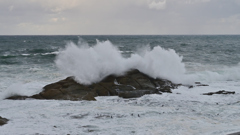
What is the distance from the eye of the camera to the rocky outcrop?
11555 mm

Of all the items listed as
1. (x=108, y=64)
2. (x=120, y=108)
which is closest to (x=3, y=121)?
(x=120, y=108)

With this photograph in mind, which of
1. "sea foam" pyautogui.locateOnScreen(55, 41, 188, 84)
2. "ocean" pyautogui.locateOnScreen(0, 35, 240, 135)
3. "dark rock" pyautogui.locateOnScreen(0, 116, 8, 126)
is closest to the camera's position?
"ocean" pyautogui.locateOnScreen(0, 35, 240, 135)

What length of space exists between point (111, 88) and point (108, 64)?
7.90 feet

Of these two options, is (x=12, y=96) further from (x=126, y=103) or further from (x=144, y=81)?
(x=144, y=81)

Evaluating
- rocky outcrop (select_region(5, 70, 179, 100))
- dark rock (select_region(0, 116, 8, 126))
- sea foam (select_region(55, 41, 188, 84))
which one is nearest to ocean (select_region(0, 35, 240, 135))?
sea foam (select_region(55, 41, 188, 84))

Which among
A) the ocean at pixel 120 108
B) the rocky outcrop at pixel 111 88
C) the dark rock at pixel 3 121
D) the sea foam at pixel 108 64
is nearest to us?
the ocean at pixel 120 108

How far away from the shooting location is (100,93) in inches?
483

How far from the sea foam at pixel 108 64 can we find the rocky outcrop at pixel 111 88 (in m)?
0.56

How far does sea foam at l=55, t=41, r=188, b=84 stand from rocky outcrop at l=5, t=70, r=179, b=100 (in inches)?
22.2

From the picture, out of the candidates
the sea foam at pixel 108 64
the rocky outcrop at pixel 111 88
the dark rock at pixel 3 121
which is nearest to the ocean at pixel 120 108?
the sea foam at pixel 108 64

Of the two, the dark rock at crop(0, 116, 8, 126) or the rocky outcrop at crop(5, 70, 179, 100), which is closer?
the dark rock at crop(0, 116, 8, 126)

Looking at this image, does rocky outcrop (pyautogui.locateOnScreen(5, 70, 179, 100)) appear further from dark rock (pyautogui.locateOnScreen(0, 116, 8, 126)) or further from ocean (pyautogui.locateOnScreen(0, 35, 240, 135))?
dark rock (pyautogui.locateOnScreen(0, 116, 8, 126))

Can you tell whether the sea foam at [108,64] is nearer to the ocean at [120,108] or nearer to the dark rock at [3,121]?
the ocean at [120,108]

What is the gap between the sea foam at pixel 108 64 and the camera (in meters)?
14.2
